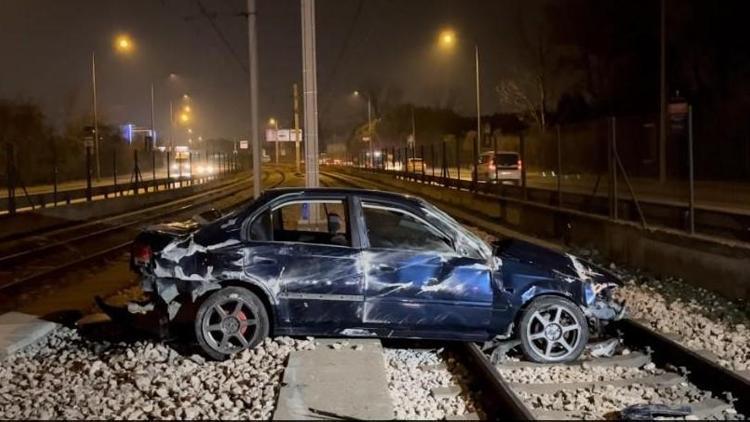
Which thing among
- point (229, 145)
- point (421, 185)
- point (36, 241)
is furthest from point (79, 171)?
point (229, 145)

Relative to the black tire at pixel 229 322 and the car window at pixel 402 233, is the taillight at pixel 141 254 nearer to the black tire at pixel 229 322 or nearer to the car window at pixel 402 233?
the black tire at pixel 229 322

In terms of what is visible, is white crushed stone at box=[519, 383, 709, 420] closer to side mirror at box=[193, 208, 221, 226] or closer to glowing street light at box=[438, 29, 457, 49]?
side mirror at box=[193, 208, 221, 226]

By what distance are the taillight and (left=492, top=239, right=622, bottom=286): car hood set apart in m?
3.31

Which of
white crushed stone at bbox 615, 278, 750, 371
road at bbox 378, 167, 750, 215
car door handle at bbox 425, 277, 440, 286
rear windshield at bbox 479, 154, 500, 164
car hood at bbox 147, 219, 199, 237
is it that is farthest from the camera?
rear windshield at bbox 479, 154, 500, 164

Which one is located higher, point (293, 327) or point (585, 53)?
point (585, 53)

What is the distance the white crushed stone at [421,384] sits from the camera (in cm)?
660

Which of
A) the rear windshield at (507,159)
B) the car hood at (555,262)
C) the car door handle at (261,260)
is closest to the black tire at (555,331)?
the car hood at (555,262)

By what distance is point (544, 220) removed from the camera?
67.8 ft

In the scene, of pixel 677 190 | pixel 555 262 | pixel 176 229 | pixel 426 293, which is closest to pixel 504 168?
pixel 677 190

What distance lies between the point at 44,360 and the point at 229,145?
188958mm

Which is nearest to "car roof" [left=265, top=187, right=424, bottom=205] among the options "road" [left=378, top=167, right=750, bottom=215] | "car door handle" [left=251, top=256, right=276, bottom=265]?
"car door handle" [left=251, top=256, right=276, bottom=265]

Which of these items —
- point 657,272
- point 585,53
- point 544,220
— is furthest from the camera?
point 585,53

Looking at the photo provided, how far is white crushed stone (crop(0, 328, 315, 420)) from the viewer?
21.2ft

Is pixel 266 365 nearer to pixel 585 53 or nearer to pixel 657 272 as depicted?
pixel 657 272
